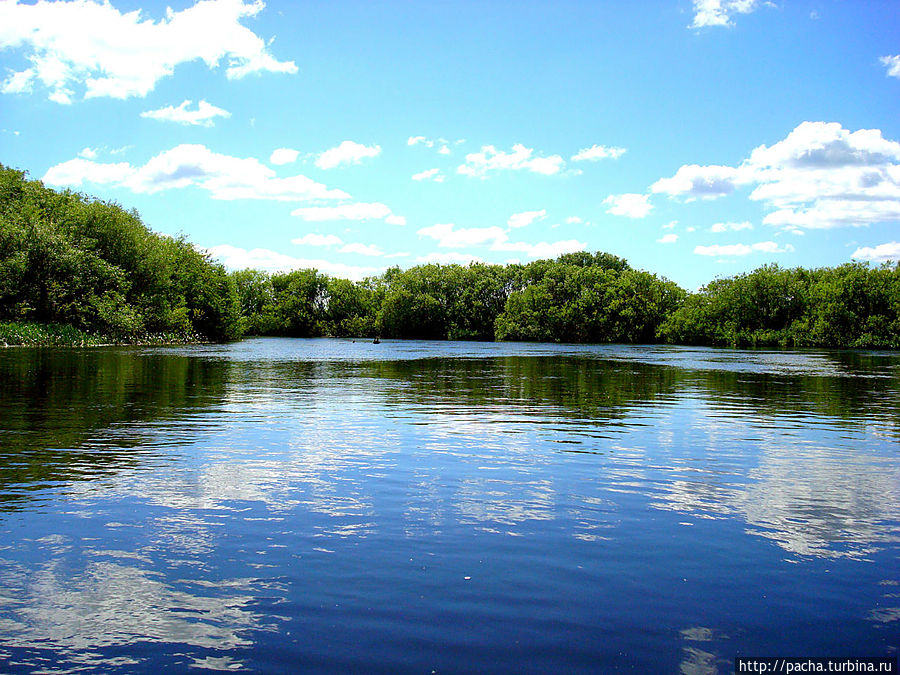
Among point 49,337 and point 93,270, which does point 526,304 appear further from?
point 49,337

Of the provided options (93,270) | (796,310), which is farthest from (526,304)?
(93,270)

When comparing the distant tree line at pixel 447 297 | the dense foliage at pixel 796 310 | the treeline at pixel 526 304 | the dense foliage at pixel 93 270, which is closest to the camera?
the dense foliage at pixel 93 270

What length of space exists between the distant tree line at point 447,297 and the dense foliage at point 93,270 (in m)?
0.18

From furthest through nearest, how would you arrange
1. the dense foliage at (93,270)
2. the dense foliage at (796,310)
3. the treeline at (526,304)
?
the treeline at (526,304) → the dense foliage at (796,310) → the dense foliage at (93,270)

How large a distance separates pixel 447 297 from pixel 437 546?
597 feet

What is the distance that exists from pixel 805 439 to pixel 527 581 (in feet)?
49.7

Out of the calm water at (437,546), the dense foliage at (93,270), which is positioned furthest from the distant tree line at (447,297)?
the calm water at (437,546)

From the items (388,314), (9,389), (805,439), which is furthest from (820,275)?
(9,389)

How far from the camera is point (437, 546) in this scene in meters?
9.16

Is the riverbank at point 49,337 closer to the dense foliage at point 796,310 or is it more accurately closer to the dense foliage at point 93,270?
the dense foliage at point 93,270

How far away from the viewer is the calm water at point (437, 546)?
639 cm

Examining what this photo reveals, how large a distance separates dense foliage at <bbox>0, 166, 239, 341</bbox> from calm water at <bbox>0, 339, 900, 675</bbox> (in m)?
61.1

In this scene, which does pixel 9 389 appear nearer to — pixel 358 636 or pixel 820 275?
pixel 358 636

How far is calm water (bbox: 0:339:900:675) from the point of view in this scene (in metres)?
6.39
